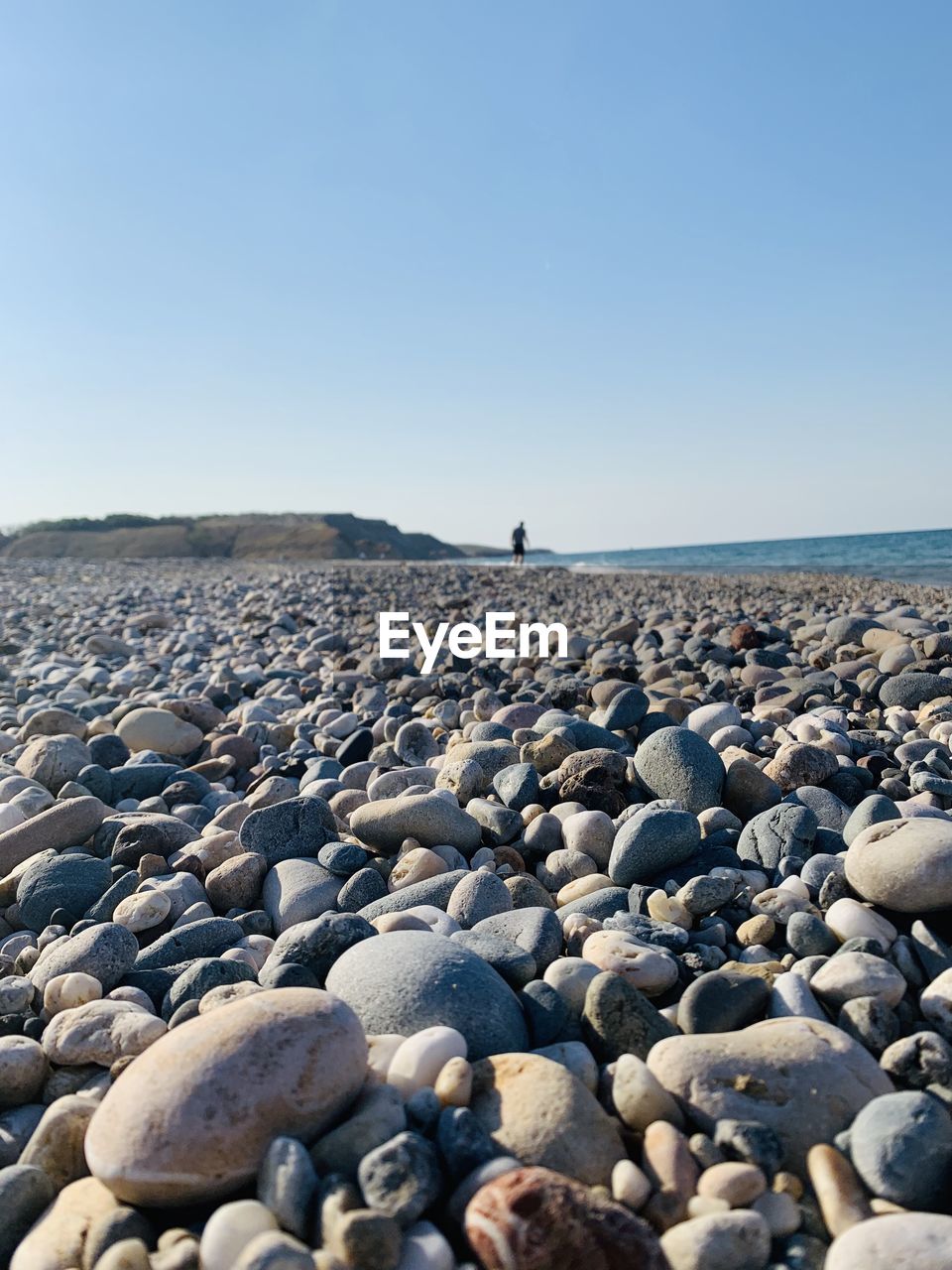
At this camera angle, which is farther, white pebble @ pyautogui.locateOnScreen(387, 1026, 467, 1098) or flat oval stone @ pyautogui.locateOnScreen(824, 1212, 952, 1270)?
white pebble @ pyautogui.locateOnScreen(387, 1026, 467, 1098)

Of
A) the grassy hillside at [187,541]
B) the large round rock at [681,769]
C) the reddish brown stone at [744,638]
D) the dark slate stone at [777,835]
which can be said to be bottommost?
the dark slate stone at [777,835]

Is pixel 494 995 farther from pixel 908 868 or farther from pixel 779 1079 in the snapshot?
pixel 908 868

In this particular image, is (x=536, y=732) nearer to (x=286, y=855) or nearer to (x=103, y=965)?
(x=286, y=855)

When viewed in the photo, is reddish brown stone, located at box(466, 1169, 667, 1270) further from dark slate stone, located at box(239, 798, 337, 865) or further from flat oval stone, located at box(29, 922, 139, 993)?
dark slate stone, located at box(239, 798, 337, 865)

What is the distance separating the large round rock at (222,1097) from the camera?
128 cm

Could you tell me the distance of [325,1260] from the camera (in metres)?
1.12

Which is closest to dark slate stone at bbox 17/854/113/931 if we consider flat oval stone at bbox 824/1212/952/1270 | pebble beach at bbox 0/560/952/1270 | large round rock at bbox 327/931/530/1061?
pebble beach at bbox 0/560/952/1270

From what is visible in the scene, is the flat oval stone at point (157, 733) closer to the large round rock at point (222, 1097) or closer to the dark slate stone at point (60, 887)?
the dark slate stone at point (60, 887)

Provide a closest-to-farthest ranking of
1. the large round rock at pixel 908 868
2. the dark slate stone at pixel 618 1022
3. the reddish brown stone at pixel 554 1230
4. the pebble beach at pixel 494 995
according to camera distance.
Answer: the reddish brown stone at pixel 554 1230 → the pebble beach at pixel 494 995 → the dark slate stone at pixel 618 1022 → the large round rock at pixel 908 868

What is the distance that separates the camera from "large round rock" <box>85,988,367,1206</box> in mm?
1277

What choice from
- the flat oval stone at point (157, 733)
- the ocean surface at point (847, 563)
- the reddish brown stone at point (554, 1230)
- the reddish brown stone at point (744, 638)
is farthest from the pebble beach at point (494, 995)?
the ocean surface at point (847, 563)

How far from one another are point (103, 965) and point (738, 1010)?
143 centimetres

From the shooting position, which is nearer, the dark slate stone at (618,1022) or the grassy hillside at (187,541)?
the dark slate stone at (618,1022)

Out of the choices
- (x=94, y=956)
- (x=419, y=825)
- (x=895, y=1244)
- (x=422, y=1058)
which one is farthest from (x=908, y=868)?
(x=94, y=956)
